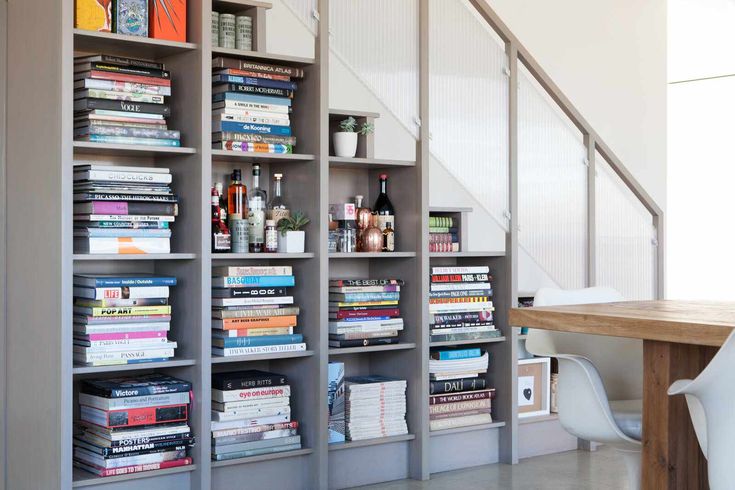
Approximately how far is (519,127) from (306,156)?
1238 mm

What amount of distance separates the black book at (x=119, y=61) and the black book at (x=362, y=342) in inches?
50.7

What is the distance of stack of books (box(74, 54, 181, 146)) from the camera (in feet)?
11.7

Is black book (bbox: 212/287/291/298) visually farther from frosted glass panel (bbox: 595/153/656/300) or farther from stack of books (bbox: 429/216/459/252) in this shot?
frosted glass panel (bbox: 595/153/656/300)

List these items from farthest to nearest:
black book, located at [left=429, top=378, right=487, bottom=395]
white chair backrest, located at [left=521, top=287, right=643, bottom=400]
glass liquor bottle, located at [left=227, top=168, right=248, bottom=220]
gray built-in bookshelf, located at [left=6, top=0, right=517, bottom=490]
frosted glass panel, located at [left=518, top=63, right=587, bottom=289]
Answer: frosted glass panel, located at [left=518, top=63, right=587, bottom=289] → black book, located at [left=429, top=378, right=487, bottom=395] → glass liquor bottle, located at [left=227, top=168, right=248, bottom=220] → gray built-in bookshelf, located at [left=6, top=0, right=517, bottom=490] → white chair backrest, located at [left=521, top=287, right=643, bottom=400]

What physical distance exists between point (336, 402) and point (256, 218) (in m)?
0.84

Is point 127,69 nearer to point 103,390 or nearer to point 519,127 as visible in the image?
point 103,390

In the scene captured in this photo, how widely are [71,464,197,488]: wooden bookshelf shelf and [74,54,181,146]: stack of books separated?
1.16 metres

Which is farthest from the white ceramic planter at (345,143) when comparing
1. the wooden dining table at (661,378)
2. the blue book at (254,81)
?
the wooden dining table at (661,378)

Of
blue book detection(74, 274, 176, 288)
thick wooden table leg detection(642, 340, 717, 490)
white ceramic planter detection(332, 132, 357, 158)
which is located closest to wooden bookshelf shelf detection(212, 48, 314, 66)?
white ceramic planter detection(332, 132, 357, 158)

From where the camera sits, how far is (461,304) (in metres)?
4.58

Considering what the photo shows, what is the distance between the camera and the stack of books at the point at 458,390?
4.52 metres

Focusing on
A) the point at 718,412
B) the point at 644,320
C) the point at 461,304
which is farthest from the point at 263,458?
the point at 718,412

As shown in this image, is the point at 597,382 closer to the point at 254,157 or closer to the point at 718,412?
the point at 718,412

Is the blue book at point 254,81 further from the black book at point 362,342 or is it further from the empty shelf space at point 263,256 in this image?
the black book at point 362,342
